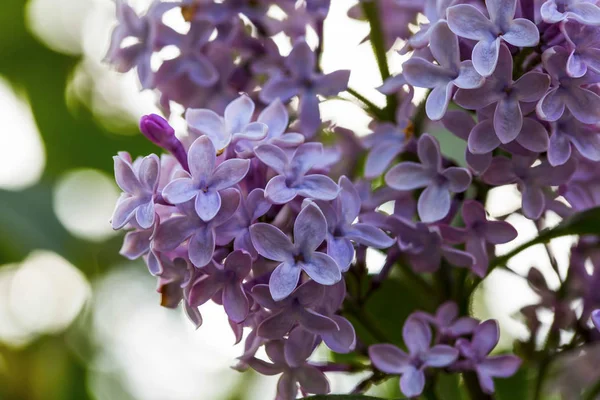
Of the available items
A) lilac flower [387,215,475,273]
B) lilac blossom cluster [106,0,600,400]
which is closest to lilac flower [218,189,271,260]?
lilac blossom cluster [106,0,600,400]

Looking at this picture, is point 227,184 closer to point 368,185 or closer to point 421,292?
point 368,185

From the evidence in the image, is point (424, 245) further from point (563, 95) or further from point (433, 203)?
point (563, 95)

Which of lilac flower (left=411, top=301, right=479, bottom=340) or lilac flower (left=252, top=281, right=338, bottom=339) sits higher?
lilac flower (left=252, top=281, right=338, bottom=339)

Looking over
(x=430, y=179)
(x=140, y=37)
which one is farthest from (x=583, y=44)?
(x=140, y=37)

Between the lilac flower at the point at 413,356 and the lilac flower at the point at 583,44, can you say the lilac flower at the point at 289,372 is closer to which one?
Answer: the lilac flower at the point at 413,356

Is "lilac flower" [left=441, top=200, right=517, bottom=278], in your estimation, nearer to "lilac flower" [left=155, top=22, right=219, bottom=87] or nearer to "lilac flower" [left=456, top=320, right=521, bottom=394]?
"lilac flower" [left=456, top=320, right=521, bottom=394]

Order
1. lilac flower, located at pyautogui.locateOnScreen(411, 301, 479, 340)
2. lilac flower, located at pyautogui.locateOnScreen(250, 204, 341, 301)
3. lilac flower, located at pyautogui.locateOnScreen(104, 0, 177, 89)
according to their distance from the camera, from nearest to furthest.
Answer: lilac flower, located at pyautogui.locateOnScreen(250, 204, 341, 301)
lilac flower, located at pyautogui.locateOnScreen(411, 301, 479, 340)
lilac flower, located at pyautogui.locateOnScreen(104, 0, 177, 89)
